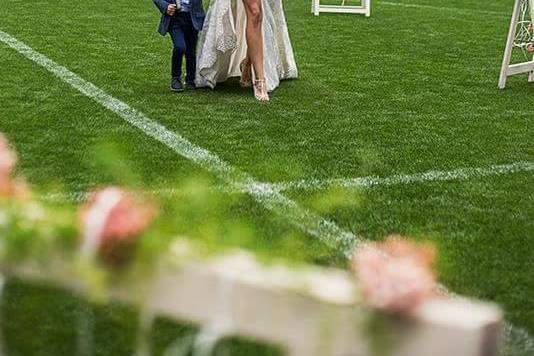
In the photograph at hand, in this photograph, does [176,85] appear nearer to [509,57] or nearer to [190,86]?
[190,86]

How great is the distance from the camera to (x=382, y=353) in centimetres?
173

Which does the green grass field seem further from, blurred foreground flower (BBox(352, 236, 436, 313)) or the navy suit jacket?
blurred foreground flower (BBox(352, 236, 436, 313))

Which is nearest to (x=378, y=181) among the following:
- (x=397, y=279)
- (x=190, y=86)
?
(x=190, y=86)

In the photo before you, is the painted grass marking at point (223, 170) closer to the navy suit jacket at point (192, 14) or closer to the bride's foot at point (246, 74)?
the navy suit jacket at point (192, 14)

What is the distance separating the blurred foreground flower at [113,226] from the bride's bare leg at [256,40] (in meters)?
5.34

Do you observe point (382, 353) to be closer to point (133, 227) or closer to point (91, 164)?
point (133, 227)

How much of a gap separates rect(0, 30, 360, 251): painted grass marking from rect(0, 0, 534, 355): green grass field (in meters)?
0.06

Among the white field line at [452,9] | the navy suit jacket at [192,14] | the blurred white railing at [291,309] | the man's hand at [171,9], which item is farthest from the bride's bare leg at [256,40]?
the white field line at [452,9]

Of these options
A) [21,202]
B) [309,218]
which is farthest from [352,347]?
[309,218]

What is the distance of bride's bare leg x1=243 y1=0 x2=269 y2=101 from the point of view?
7.19m

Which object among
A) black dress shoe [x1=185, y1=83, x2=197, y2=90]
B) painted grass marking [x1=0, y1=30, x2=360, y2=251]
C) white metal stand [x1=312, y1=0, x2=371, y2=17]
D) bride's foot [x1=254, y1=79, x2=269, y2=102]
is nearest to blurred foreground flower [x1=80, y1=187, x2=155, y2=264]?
painted grass marking [x1=0, y1=30, x2=360, y2=251]

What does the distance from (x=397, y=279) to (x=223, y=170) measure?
11.8 ft

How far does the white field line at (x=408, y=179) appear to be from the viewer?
5051 mm

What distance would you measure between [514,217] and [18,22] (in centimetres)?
730
